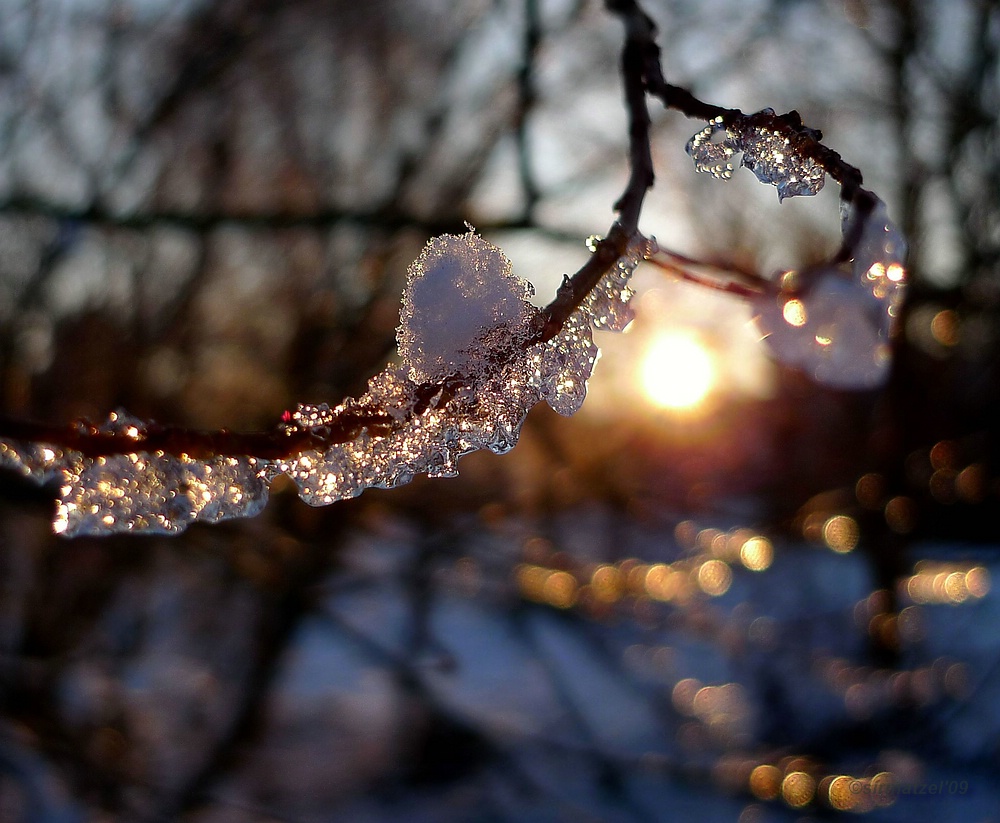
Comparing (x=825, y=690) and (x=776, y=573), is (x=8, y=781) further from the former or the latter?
(x=776, y=573)

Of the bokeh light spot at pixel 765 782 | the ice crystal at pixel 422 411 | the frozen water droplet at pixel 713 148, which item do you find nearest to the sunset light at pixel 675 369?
the bokeh light spot at pixel 765 782

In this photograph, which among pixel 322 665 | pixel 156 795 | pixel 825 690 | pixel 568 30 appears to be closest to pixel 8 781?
pixel 156 795

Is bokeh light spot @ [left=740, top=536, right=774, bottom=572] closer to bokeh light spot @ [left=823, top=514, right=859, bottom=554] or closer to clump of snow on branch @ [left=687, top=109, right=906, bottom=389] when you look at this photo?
bokeh light spot @ [left=823, top=514, right=859, bottom=554]

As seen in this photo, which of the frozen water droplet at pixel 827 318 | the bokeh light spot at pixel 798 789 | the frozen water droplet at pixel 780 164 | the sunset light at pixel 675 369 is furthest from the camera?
the bokeh light spot at pixel 798 789

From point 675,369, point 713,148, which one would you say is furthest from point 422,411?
point 675,369

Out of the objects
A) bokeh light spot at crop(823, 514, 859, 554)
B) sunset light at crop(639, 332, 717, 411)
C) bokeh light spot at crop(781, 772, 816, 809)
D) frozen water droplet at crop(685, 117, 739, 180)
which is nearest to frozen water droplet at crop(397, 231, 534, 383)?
frozen water droplet at crop(685, 117, 739, 180)

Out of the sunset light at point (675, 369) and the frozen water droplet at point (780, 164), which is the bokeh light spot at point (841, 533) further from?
the frozen water droplet at point (780, 164)
